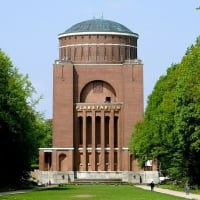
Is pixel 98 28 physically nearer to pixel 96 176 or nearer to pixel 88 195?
pixel 96 176

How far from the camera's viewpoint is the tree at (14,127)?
2296 inches

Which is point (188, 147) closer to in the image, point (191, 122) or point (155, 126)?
point (191, 122)

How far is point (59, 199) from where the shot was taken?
144ft

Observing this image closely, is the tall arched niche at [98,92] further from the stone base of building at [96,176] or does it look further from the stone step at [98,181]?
the stone step at [98,181]

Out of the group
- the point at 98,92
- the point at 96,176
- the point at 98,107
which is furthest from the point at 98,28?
the point at 96,176

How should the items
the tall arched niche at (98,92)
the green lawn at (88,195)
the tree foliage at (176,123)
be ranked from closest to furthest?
the green lawn at (88,195)
the tree foliage at (176,123)
the tall arched niche at (98,92)

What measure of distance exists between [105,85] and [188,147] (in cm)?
4635

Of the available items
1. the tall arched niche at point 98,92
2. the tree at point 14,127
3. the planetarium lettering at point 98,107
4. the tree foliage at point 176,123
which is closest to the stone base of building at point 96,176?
the planetarium lettering at point 98,107

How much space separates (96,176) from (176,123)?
1715 inches

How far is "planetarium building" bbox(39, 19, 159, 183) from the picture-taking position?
326 feet

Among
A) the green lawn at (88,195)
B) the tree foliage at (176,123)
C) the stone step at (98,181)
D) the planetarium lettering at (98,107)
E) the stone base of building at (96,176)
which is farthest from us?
the planetarium lettering at (98,107)

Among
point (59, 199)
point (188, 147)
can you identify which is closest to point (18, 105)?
point (188, 147)

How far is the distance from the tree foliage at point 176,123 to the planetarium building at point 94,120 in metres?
15.3

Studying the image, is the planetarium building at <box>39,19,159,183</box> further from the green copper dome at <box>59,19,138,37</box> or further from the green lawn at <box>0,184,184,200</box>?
the green lawn at <box>0,184,184,200</box>
